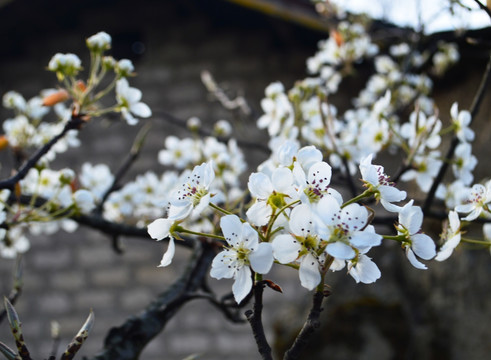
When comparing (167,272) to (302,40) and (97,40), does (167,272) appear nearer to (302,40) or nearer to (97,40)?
(302,40)

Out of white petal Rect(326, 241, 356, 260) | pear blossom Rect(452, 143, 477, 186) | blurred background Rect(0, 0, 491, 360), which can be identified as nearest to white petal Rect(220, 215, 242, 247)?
white petal Rect(326, 241, 356, 260)

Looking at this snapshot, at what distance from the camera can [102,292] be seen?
3291 mm

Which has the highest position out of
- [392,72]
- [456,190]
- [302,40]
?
[456,190]

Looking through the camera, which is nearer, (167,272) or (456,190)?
(456,190)

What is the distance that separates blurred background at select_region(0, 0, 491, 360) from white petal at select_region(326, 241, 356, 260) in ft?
7.51

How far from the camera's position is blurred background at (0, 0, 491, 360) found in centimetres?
309

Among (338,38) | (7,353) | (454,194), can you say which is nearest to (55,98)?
(7,353)

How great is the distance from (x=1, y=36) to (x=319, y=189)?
3561 mm

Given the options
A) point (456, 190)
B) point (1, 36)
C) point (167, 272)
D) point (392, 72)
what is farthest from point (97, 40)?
point (1, 36)

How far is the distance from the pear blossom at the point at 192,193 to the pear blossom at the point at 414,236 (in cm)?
23

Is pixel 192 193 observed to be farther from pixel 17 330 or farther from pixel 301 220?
pixel 17 330

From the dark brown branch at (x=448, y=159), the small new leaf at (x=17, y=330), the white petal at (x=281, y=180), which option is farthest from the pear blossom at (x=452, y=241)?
the small new leaf at (x=17, y=330)

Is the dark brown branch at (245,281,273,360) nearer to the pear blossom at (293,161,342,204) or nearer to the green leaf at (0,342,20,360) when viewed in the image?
the pear blossom at (293,161,342,204)

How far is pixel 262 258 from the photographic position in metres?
0.54
